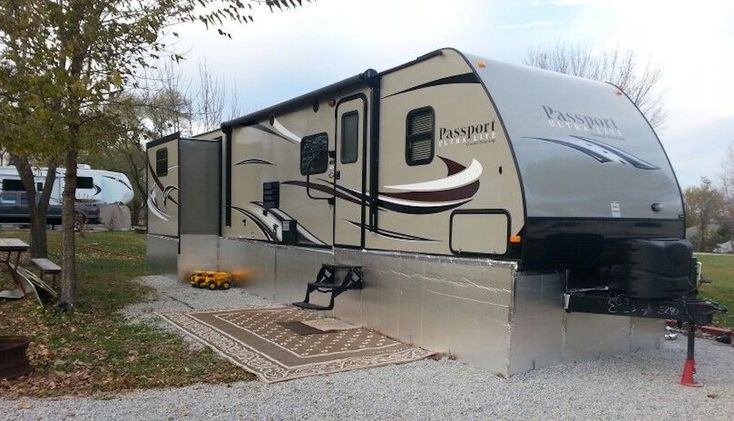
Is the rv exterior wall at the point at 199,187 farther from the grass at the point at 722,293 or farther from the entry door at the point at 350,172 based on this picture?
the grass at the point at 722,293

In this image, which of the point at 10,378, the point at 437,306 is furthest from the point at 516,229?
the point at 10,378

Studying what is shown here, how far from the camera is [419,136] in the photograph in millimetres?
6062

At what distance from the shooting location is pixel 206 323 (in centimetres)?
726

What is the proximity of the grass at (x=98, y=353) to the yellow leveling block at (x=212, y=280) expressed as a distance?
2.72 feet

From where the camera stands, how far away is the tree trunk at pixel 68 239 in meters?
7.83

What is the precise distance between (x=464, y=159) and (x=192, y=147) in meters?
6.70

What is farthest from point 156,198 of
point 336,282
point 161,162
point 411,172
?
point 411,172

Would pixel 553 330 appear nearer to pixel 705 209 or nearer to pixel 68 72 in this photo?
pixel 68 72

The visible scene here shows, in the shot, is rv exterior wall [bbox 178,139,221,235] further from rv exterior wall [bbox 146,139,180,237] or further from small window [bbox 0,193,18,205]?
small window [bbox 0,193,18,205]

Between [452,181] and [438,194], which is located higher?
[452,181]

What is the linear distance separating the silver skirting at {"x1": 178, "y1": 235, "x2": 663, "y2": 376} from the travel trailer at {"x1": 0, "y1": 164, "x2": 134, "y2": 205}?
68.4 ft

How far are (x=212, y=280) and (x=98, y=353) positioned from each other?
14.4 ft

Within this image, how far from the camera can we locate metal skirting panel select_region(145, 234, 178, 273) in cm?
1120

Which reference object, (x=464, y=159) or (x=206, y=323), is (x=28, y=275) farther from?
(x=464, y=159)
